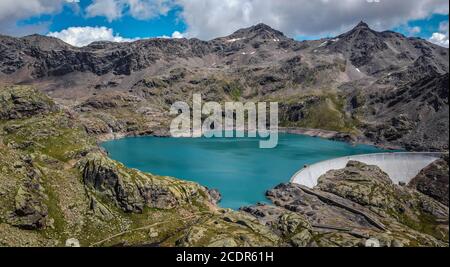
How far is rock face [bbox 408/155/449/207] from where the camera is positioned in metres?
134

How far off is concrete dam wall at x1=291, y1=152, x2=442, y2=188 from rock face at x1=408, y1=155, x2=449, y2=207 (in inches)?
144

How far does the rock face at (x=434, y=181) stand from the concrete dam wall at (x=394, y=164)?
12.0 ft

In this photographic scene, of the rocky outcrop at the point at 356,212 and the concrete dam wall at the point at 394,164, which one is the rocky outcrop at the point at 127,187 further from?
the concrete dam wall at the point at 394,164

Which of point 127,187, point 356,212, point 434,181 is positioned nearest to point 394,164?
point 434,181

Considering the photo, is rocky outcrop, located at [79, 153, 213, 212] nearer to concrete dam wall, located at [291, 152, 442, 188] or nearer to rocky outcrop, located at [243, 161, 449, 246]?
rocky outcrop, located at [243, 161, 449, 246]

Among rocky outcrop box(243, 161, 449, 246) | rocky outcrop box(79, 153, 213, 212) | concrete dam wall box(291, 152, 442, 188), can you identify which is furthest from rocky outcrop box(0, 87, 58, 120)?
concrete dam wall box(291, 152, 442, 188)

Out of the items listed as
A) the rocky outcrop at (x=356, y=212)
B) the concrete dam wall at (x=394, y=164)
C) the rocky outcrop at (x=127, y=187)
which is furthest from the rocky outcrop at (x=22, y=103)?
the concrete dam wall at (x=394, y=164)

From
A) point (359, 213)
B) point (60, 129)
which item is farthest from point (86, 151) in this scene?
point (359, 213)

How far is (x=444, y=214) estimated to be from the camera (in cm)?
12156

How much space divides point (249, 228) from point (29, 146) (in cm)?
9572

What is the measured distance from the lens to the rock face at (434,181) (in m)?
134

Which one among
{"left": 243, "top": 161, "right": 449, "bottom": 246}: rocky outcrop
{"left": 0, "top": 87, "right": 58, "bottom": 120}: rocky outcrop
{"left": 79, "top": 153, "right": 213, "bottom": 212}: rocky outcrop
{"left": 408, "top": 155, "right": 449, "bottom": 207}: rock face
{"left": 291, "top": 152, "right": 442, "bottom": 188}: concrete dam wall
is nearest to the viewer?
{"left": 243, "top": 161, "right": 449, "bottom": 246}: rocky outcrop

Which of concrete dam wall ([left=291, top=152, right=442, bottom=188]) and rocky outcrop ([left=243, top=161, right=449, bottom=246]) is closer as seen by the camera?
rocky outcrop ([left=243, top=161, right=449, bottom=246])
